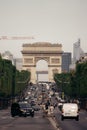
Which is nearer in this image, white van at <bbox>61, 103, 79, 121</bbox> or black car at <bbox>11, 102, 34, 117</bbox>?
white van at <bbox>61, 103, 79, 121</bbox>

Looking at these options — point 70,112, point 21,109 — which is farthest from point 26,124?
point 21,109

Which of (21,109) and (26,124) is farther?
(21,109)

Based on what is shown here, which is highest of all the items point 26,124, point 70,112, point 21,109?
point 21,109

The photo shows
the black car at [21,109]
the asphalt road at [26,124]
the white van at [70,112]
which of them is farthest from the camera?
the black car at [21,109]

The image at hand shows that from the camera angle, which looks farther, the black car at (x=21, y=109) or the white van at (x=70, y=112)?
the black car at (x=21, y=109)

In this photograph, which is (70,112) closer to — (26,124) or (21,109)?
(21,109)

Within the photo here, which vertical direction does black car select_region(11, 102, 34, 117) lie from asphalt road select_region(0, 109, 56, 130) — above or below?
above

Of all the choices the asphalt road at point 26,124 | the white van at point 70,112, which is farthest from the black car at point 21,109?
the asphalt road at point 26,124

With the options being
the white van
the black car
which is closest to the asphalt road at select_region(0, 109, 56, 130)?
the white van

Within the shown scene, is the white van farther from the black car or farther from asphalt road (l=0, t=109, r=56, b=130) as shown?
the black car

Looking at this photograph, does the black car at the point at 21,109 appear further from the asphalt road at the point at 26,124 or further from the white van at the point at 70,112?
the asphalt road at the point at 26,124

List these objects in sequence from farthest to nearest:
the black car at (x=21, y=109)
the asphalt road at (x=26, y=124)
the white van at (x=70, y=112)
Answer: the black car at (x=21, y=109) < the white van at (x=70, y=112) < the asphalt road at (x=26, y=124)

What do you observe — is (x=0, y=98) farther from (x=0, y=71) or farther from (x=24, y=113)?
(x=24, y=113)
